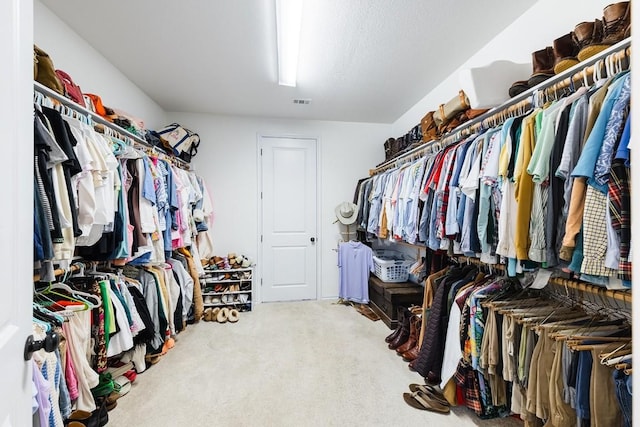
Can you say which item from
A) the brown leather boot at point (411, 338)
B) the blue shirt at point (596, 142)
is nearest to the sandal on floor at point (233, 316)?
the brown leather boot at point (411, 338)

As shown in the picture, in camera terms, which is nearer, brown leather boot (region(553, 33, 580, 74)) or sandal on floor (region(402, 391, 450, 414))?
brown leather boot (region(553, 33, 580, 74))

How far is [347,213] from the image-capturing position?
149 inches

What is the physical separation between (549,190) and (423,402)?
1.42 metres

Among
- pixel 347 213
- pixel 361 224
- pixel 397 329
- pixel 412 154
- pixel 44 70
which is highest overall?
pixel 44 70

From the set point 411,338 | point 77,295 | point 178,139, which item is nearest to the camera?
point 77,295

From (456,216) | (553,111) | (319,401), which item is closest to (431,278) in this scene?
(456,216)

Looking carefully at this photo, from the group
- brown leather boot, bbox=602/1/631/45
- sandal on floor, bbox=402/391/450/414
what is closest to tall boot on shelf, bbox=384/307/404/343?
sandal on floor, bbox=402/391/450/414

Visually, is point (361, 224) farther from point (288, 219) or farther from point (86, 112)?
point (86, 112)

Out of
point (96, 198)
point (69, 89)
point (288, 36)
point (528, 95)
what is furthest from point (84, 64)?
point (528, 95)

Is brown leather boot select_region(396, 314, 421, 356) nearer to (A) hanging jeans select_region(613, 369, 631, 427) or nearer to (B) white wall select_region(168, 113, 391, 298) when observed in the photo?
(A) hanging jeans select_region(613, 369, 631, 427)

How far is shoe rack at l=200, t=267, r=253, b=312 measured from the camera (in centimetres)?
334

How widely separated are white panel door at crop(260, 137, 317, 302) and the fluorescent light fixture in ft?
4.13
